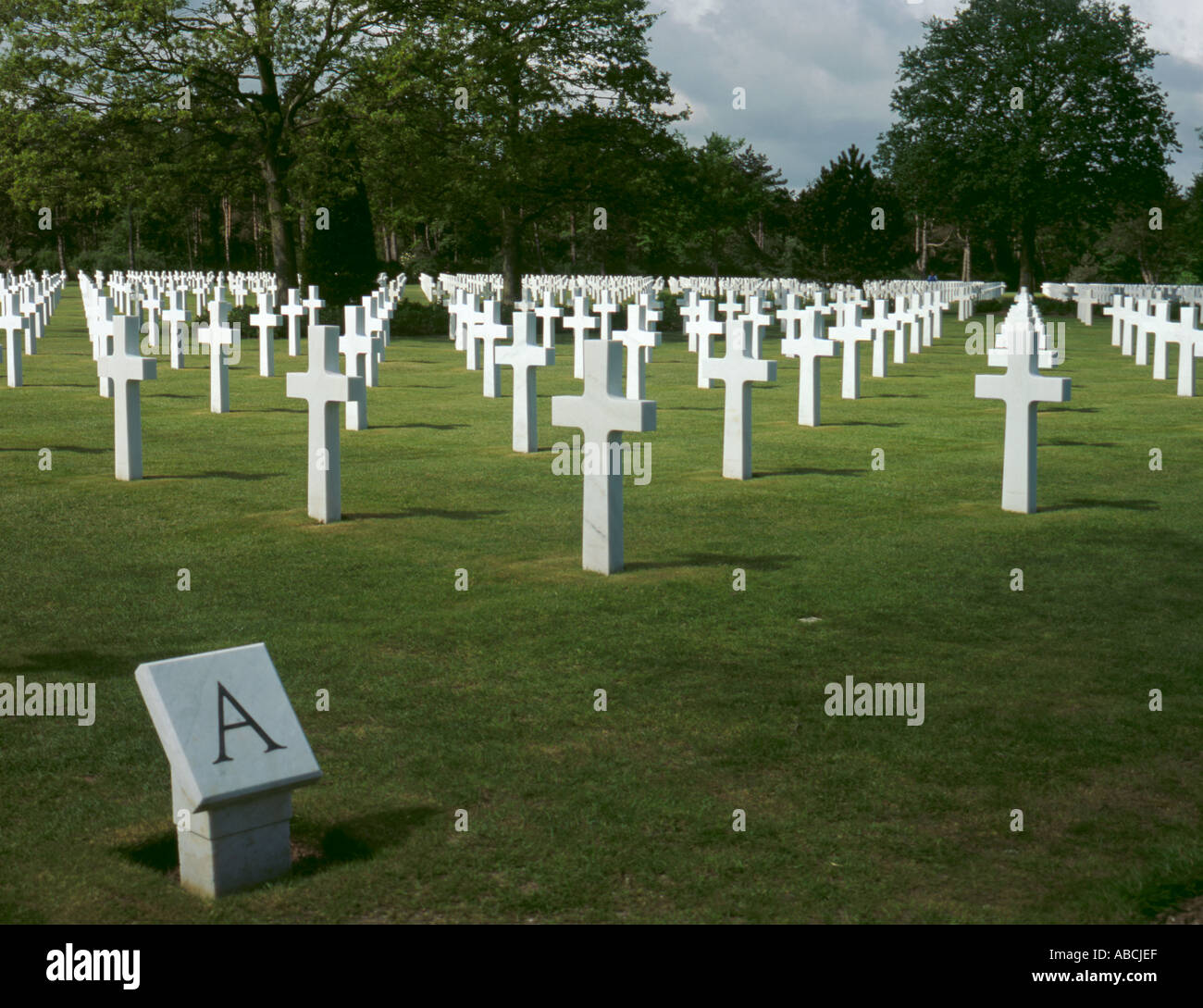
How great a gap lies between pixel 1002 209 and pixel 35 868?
193ft

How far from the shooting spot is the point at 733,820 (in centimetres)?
476

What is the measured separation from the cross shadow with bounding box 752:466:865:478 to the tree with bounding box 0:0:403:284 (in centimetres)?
2392

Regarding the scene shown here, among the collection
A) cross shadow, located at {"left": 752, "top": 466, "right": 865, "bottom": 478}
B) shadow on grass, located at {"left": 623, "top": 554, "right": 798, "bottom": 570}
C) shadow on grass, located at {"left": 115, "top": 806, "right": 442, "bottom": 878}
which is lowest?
shadow on grass, located at {"left": 115, "top": 806, "right": 442, "bottom": 878}

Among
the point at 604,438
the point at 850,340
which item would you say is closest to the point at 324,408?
the point at 604,438

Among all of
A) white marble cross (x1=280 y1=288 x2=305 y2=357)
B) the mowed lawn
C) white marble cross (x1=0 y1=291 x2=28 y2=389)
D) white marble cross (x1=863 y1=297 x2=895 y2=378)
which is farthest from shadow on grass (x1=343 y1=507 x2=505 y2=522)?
Result: white marble cross (x1=280 y1=288 x2=305 y2=357)

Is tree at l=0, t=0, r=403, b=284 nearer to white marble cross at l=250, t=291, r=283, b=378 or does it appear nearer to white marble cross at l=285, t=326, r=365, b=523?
white marble cross at l=250, t=291, r=283, b=378

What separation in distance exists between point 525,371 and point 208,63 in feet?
77.4

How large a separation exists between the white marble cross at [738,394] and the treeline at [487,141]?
2304 cm

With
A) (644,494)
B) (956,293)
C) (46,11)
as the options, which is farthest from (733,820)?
(956,293)

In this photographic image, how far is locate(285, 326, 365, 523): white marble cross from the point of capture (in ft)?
33.8

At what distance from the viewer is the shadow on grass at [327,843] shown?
4480 mm

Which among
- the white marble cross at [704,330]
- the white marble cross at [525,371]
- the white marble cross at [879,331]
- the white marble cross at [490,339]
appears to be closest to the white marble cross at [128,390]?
the white marble cross at [525,371]

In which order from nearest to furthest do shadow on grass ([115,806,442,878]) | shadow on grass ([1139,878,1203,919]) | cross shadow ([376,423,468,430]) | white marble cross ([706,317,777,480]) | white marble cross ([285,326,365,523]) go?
shadow on grass ([1139,878,1203,919]), shadow on grass ([115,806,442,878]), white marble cross ([285,326,365,523]), white marble cross ([706,317,777,480]), cross shadow ([376,423,468,430])

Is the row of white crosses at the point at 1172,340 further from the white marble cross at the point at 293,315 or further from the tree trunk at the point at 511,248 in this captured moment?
the tree trunk at the point at 511,248
